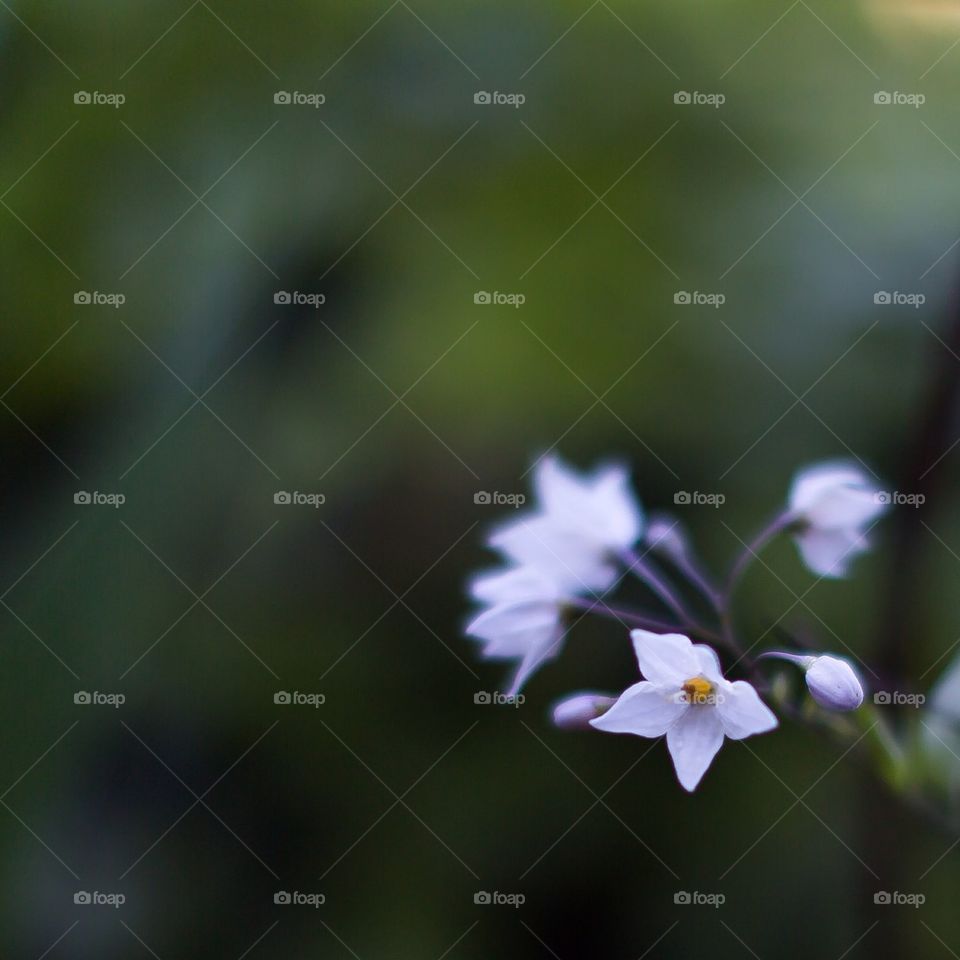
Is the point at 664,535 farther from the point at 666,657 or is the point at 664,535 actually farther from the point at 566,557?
the point at 666,657

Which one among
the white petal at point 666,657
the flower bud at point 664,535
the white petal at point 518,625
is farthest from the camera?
the flower bud at point 664,535

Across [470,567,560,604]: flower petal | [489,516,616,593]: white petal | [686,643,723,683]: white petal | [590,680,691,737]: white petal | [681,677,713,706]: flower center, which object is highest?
[489,516,616,593]: white petal

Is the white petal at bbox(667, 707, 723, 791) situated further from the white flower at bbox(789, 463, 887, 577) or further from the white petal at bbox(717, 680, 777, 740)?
the white flower at bbox(789, 463, 887, 577)

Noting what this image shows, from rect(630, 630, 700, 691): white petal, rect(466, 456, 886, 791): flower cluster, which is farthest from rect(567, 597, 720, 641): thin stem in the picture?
rect(630, 630, 700, 691): white petal

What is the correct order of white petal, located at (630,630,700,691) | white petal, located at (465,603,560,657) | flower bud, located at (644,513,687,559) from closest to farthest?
white petal, located at (630,630,700,691) < white petal, located at (465,603,560,657) < flower bud, located at (644,513,687,559)

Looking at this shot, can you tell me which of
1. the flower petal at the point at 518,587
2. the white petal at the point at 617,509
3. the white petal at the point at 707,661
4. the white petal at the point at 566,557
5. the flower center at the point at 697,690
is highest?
the white petal at the point at 617,509

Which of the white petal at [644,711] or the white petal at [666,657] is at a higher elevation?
the white petal at [666,657]

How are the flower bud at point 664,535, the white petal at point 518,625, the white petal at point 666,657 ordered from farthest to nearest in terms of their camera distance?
1. the flower bud at point 664,535
2. the white petal at point 518,625
3. the white petal at point 666,657

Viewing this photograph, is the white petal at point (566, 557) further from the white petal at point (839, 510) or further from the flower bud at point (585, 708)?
the white petal at point (839, 510)

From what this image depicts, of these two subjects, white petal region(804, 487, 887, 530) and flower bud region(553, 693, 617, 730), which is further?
white petal region(804, 487, 887, 530)

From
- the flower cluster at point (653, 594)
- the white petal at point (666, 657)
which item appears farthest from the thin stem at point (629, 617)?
the white petal at point (666, 657)
